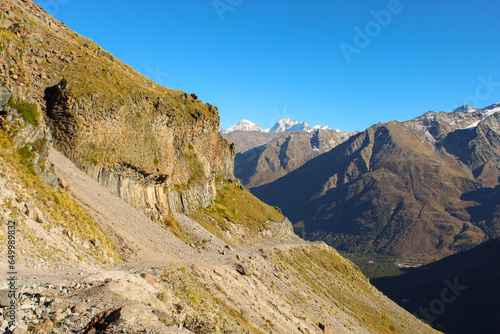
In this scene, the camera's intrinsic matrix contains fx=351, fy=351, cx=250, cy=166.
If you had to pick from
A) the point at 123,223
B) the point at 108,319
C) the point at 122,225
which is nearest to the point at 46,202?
the point at 122,225

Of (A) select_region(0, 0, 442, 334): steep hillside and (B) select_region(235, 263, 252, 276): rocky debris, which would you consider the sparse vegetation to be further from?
(B) select_region(235, 263, 252, 276): rocky debris

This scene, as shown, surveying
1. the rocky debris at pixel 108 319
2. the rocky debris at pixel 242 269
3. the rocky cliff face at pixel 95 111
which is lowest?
the rocky debris at pixel 108 319

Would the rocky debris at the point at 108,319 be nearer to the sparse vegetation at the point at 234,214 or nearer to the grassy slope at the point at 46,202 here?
the grassy slope at the point at 46,202

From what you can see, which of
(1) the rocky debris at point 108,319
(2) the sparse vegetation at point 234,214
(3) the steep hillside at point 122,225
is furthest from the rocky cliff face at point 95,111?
(1) the rocky debris at point 108,319

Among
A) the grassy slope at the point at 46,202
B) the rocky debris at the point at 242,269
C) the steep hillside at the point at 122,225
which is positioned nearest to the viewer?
the steep hillside at the point at 122,225

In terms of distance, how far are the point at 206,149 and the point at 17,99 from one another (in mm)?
58374

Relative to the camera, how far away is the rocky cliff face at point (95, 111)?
44.0 meters

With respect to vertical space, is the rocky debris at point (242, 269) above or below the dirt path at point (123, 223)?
above

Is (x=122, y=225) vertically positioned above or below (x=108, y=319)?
above

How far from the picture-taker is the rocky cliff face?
4400cm

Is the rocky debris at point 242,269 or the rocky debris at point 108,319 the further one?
the rocky debris at point 242,269

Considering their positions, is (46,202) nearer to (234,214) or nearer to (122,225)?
(122,225)

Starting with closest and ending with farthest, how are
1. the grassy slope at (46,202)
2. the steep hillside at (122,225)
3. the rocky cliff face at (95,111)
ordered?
the steep hillside at (122,225), the grassy slope at (46,202), the rocky cliff face at (95,111)

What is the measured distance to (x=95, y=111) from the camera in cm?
4741
